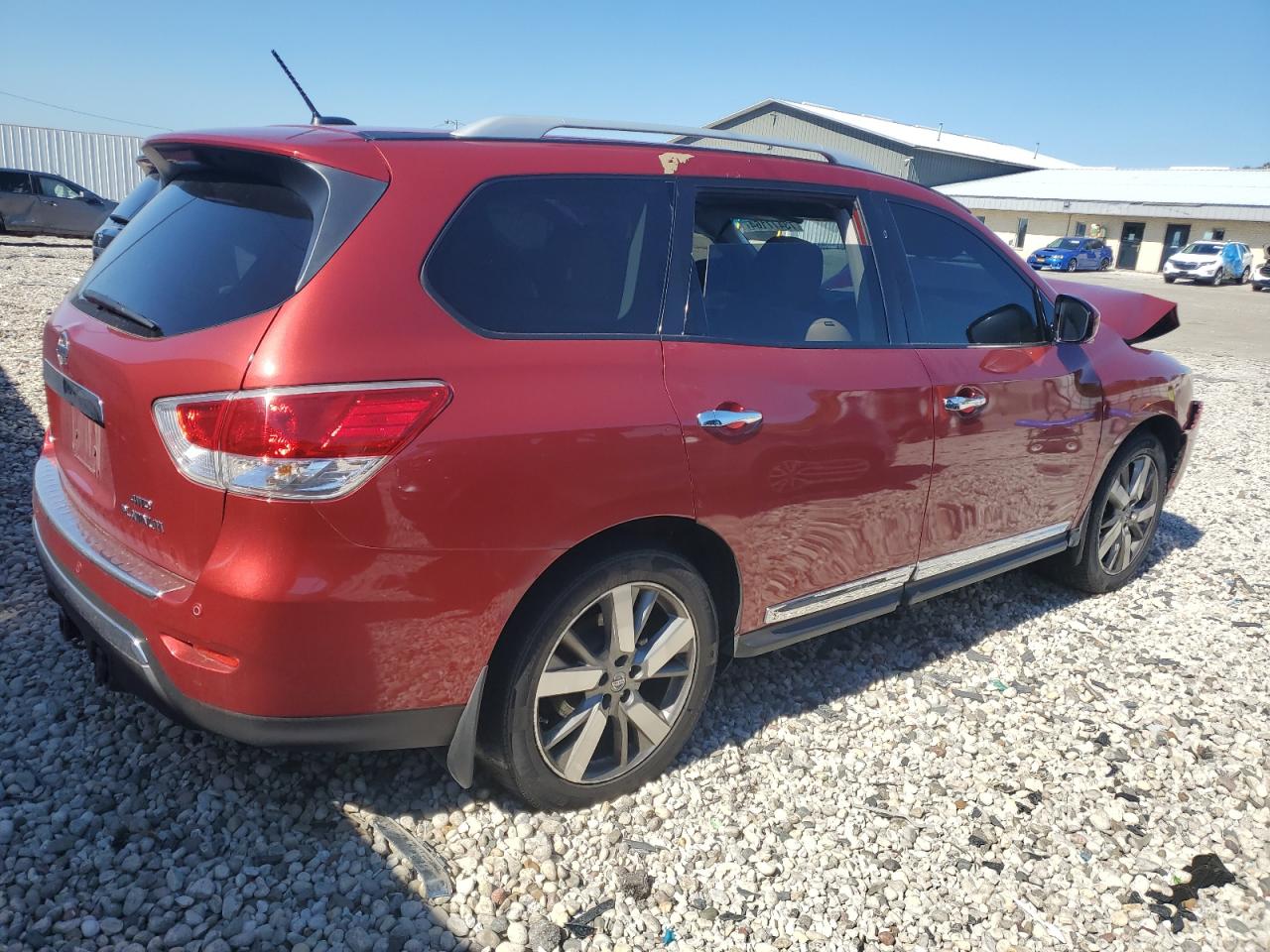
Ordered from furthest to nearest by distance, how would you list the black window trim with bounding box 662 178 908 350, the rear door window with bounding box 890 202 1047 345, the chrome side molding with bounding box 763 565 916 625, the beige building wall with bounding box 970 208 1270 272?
the beige building wall with bounding box 970 208 1270 272
the rear door window with bounding box 890 202 1047 345
the chrome side molding with bounding box 763 565 916 625
the black window trim with bounding box 662 178 908 350

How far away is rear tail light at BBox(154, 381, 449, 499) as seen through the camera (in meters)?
2.02

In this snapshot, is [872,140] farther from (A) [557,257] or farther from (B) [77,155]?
(A) [557,257]

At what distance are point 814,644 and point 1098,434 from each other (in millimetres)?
1638

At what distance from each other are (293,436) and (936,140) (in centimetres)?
6712

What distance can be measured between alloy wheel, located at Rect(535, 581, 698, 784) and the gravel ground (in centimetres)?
21

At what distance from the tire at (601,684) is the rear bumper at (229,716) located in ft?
0.67

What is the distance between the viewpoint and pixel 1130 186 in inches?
2007

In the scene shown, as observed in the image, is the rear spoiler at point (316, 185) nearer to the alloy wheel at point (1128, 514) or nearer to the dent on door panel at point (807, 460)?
the dent on door panel at point (807, 460)

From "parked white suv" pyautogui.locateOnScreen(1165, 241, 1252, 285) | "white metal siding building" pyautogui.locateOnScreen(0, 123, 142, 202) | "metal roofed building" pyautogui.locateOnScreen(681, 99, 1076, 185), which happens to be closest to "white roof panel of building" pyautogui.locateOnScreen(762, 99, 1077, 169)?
"metal roofed building" pyautogui.locateOnScreen(681, 99, 1076, 185)

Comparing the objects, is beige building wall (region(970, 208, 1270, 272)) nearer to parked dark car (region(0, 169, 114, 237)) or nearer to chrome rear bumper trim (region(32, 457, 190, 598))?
parked dark car (region(0, 169, 114, 237))

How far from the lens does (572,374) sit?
Answer: 7.93ft

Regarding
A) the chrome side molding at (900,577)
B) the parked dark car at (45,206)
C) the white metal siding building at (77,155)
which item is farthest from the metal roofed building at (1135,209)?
the chrome side molding at (900,577)

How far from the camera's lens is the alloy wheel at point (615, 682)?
2621 mm

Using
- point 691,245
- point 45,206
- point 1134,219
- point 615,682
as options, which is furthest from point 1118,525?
point 1134,219
